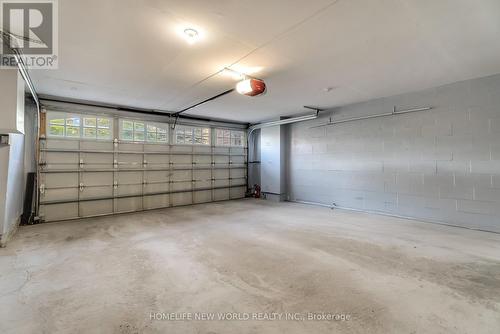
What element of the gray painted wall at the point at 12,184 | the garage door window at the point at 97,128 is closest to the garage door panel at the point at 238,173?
the garage door window at the point at 97,128

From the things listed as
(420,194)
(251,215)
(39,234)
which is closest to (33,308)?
(39,234)

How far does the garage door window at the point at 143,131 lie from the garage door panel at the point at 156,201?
1663mm

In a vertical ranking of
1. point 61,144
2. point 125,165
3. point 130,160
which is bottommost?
point 125,165

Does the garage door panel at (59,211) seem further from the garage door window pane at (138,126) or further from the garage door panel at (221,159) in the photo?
the garage door panel at (221,159)

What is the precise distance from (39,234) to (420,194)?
771 centimetres

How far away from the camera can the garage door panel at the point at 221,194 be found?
8094 millimetres

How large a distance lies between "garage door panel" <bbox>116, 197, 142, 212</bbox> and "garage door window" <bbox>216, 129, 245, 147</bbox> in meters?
3.22

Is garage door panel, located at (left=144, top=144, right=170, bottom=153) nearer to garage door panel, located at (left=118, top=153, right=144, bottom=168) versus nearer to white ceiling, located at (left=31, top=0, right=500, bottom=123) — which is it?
garage door panel, located at (left=118, top=153, right=144, bottom=168)

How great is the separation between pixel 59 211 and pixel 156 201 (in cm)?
221

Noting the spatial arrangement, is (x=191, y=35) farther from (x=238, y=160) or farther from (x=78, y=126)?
(x=238, y=160)

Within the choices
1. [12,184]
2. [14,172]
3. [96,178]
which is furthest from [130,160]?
[12,184]

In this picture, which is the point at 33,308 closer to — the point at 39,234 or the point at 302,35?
the point at 39,234

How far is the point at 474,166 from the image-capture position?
437cm

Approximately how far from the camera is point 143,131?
658 centimetres
